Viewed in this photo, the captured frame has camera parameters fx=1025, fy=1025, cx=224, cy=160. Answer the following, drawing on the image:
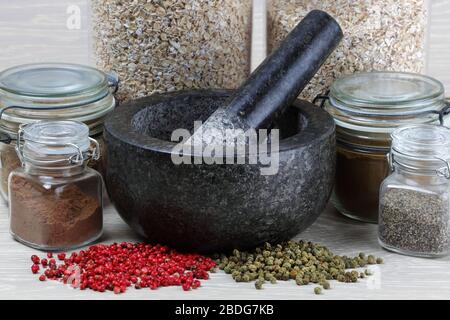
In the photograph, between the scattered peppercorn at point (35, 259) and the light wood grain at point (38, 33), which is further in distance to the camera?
the light wood grain at point (38, 33)

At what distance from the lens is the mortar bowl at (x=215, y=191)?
189 centimetres

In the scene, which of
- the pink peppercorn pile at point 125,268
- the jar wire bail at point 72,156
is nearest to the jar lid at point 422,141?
the pink peppercorn pile at point 125,268

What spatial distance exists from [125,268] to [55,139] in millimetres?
291

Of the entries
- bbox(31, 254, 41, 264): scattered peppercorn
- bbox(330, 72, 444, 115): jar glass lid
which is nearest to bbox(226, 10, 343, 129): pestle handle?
bbox(330, 72, 444, 115): jar glass lid

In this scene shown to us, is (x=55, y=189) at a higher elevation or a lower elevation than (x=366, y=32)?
lower

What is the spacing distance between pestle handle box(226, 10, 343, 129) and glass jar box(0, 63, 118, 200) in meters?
0.33

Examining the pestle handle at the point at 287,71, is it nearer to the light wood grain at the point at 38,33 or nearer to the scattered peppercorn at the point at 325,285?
the scattered peppercorn at the point at 325,285

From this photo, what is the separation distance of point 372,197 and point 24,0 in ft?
4.35

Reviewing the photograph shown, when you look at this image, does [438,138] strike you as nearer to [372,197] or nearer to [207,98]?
[372,197]

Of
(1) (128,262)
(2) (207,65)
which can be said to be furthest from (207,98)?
(1) (128,262)

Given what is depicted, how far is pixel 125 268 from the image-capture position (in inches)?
76.0

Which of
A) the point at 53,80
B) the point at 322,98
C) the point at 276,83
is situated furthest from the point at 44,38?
the point at 276,83

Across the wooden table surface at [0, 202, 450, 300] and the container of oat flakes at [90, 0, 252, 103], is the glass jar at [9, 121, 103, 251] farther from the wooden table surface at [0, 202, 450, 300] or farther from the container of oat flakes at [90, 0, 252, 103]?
the container of oat flakes at [90, 0, 252, 103]

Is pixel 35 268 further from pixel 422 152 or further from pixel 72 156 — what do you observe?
pixel 422 152
